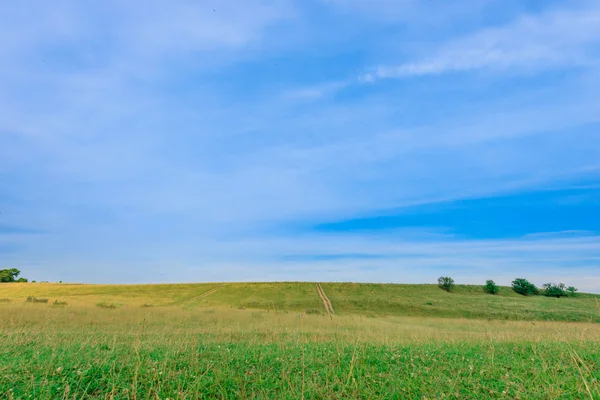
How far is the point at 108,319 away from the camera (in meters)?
23.0

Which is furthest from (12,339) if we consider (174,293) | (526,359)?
(174,293)

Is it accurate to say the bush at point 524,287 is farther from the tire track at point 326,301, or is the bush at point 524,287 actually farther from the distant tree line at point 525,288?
the tire track at point 326,301

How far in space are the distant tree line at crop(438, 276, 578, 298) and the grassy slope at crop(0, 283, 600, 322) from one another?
1372mm

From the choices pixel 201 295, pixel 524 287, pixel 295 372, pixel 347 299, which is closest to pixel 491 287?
pixel 524 287

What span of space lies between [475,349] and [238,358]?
6847mm

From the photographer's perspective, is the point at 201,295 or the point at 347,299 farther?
the point at 201,295

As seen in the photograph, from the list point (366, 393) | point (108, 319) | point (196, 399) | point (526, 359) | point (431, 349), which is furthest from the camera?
point (108, 319)

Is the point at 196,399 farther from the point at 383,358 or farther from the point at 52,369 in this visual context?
the point at 383,358

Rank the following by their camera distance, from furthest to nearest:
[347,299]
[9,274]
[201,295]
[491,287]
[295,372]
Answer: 1. [9,274]
2. [491,287]
3. [201,295]
4. [347,299]
5. [295,372]

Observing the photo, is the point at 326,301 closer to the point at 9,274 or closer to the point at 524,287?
the point at 524,287

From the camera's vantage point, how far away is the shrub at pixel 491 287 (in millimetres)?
63744

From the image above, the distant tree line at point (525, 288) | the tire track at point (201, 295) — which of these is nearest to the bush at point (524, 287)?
the distant tree line at point (525, 288)

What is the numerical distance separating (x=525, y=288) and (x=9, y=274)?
10402 cm

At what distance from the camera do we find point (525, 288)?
213 feet
